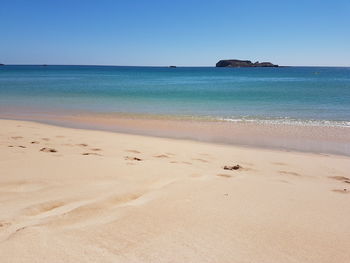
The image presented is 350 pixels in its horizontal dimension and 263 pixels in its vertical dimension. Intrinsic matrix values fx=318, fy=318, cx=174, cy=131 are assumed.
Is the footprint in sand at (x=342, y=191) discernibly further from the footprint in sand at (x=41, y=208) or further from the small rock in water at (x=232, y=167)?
the footprint in sand at (x=41, y=208)

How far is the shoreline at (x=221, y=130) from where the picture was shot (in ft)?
27.0

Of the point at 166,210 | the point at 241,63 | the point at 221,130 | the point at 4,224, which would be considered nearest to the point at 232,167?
the point at 166,210

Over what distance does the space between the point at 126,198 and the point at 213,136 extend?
6.02 metres

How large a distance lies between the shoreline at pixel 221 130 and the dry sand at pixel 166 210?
2.63m

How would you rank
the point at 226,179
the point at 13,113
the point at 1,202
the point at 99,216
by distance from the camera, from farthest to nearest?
the point at 13,113 < the point at 226,179 < the point at 1,202 < the point at 99,216

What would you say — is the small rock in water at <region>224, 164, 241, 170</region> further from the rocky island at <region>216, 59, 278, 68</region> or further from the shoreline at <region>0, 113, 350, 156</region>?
the rocky island at <region>216, 59, 278, 68</region>

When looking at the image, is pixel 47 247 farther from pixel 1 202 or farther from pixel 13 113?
pixel 13 113

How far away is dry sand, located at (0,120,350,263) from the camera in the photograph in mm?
2346

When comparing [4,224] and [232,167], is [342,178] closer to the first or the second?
[232,167]

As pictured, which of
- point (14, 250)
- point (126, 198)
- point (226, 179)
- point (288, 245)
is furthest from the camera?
point (226, 179)

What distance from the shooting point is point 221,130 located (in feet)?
33.7

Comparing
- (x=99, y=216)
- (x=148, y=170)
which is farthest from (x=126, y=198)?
(x=148, y=170)

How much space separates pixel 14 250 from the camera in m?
2.19

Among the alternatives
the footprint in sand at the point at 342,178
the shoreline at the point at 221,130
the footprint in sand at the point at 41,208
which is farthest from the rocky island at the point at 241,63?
the footprint in sand at the point at 41,208
